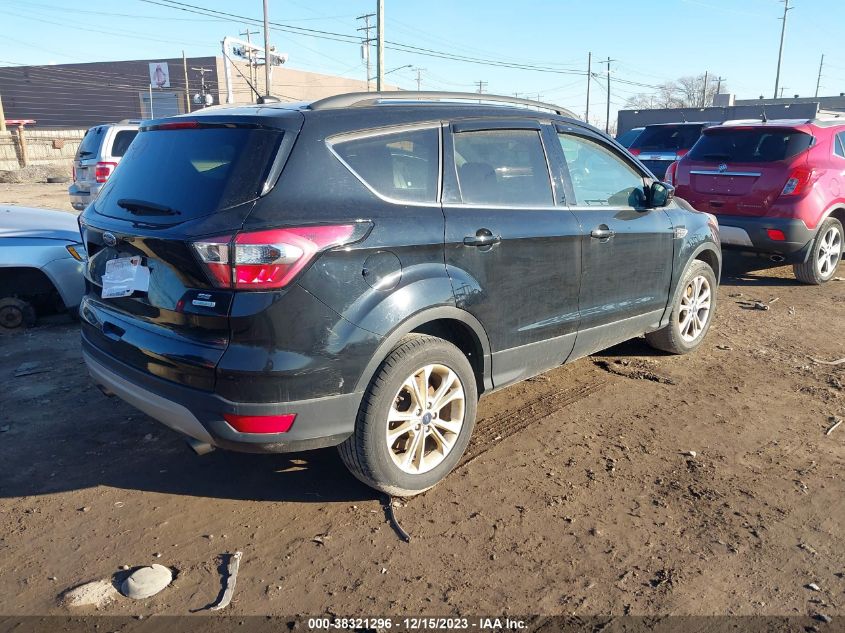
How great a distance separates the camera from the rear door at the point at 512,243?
353 centimetres

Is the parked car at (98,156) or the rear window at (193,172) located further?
the parked car at (98,156)

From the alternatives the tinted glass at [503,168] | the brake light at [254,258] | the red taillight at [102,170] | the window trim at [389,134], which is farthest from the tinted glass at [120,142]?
the brake light at [254,258]

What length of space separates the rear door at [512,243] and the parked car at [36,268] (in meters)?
3.46

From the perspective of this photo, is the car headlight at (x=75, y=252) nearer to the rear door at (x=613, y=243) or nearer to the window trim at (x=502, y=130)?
the window trim at (x=502, y=130)

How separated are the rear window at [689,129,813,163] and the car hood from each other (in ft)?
22.9

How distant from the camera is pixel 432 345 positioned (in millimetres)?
3322

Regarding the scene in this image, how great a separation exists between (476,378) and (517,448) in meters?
0.54

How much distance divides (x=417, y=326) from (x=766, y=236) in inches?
229

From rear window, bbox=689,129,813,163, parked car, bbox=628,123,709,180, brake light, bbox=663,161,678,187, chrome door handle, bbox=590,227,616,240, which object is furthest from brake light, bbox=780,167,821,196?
parked car, bbox=628,123,709,180

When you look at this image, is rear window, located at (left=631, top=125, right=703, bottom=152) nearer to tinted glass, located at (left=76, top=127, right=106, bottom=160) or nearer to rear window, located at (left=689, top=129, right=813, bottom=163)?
rear window, located at (left=689, top=129, right=813, bottom=163)

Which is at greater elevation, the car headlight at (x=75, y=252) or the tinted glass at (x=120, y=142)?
the tinted glass at (x=120, y=142)

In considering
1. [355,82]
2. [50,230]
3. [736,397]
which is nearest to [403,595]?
[736,397]

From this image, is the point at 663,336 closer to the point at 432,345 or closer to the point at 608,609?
the point at 432,345

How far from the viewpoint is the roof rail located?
3275 mm
